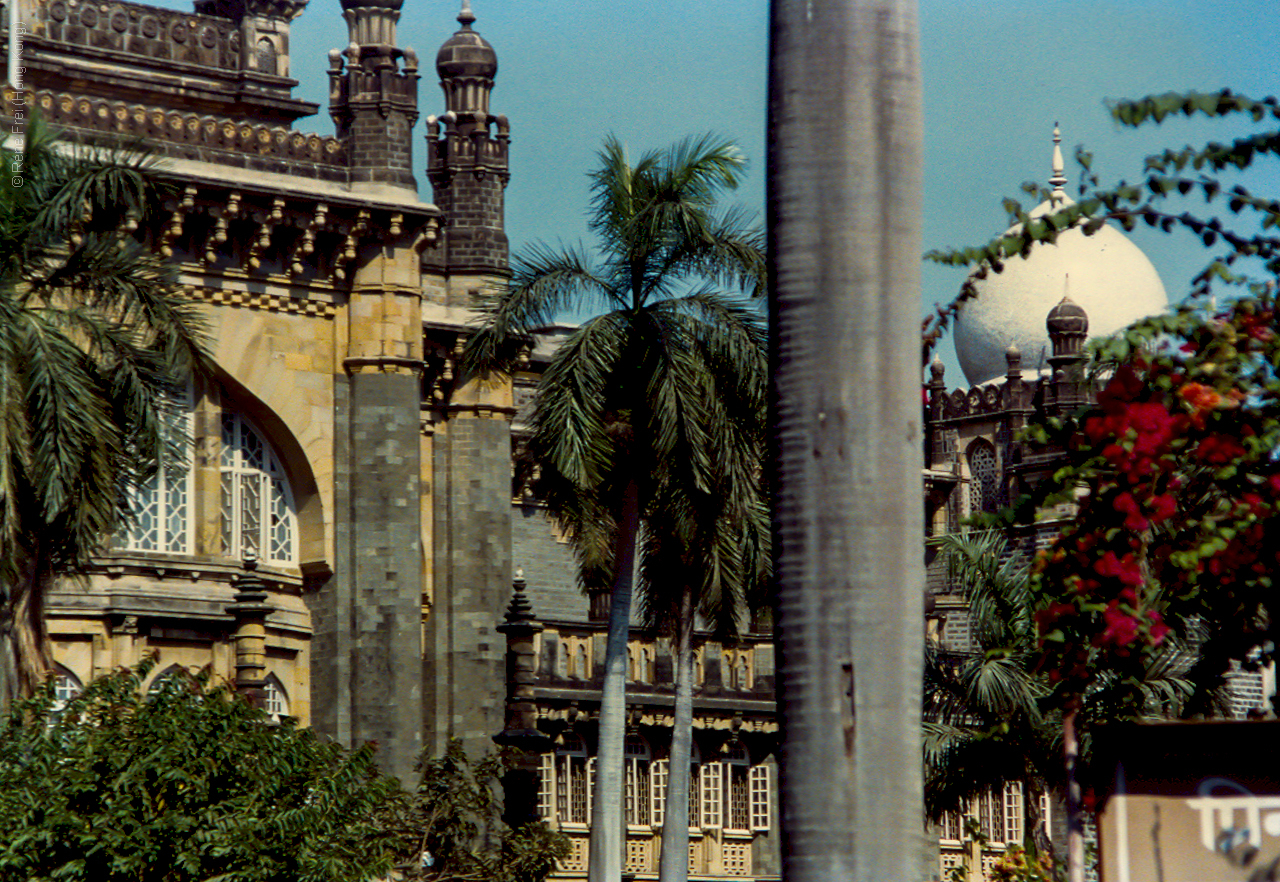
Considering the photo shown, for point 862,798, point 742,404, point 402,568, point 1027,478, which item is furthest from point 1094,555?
point 1027,478

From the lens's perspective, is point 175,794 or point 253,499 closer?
point 175,794

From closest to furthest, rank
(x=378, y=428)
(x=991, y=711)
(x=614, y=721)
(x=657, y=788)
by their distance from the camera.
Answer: (x=614, y=721) → (x=991, y=711) → (x=378, y=428) → (x=657, y=788)

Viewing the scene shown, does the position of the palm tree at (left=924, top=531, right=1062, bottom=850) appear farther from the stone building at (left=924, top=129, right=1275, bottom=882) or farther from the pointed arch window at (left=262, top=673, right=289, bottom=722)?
the stone building at (left=924, top=129, right=1275, bottom=882)

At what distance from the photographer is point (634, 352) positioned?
29391mm

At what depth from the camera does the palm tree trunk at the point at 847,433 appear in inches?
259

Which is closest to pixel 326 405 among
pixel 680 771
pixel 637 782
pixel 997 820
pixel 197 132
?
pixel 197 132

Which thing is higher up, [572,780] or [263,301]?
[263,301]

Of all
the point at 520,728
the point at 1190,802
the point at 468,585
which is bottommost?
the point at 1190,802

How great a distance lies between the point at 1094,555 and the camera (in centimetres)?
1055

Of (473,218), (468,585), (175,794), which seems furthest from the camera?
(473,218)

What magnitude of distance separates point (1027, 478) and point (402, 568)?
14.0m

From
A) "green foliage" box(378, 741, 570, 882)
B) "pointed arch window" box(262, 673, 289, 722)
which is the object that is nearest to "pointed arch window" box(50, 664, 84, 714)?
"pointed arch window" box(262, 673, 289, 722)

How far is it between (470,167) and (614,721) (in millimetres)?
13678

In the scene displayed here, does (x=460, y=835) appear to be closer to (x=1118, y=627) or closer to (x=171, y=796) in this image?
(x=171, y=796)
